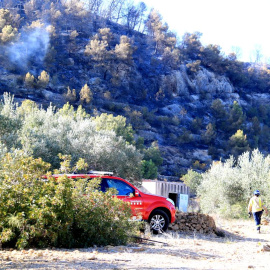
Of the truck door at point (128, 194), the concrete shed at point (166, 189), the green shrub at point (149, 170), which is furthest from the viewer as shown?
the green shrub at point (149, 170)

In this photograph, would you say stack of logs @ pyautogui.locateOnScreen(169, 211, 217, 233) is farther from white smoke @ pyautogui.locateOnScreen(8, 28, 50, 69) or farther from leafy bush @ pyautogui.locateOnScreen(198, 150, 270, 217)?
white smoke @ pyautogui.locateOnScreen(8, 28, 50, 69)

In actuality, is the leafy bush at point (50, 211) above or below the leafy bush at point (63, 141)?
below

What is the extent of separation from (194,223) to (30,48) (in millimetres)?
56236

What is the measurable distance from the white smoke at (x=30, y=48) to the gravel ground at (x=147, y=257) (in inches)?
2140

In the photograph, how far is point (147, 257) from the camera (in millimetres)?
7602

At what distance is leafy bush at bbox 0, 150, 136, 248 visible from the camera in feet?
25.2

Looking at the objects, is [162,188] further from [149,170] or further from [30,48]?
[30,48]

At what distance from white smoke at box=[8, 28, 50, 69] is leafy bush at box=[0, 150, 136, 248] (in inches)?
2111

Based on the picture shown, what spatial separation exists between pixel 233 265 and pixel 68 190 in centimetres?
353

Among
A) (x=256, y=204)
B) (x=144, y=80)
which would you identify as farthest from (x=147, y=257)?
(x=144, y=80)

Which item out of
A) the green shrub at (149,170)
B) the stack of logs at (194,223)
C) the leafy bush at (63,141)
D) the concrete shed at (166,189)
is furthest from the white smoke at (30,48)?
the stack of logs at (194,223)

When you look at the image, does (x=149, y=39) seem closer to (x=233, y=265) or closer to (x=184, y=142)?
(x=184, y=142)

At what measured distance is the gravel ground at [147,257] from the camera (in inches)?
253

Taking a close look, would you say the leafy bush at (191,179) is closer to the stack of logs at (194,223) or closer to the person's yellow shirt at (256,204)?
the person's yellow shirt at (256,204)
